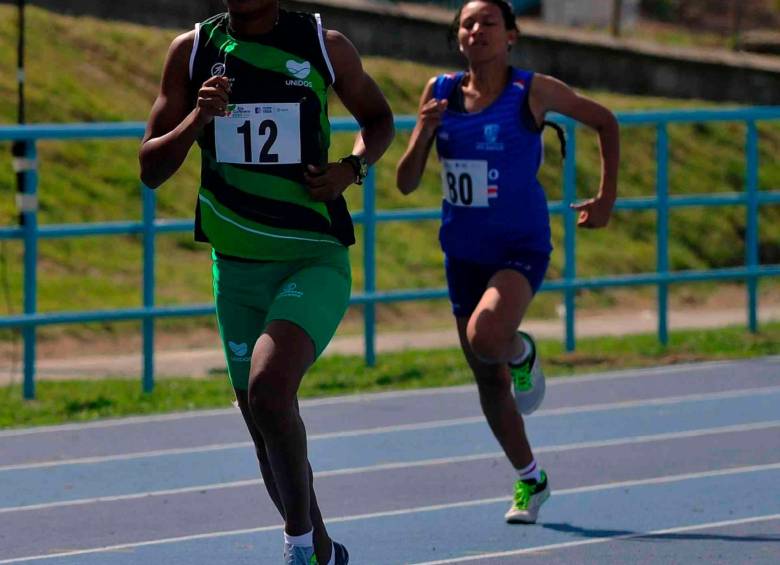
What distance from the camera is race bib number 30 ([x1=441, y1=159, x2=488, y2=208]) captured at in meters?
6.87

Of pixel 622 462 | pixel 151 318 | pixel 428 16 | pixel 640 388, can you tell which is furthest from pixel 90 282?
pixel 428 16

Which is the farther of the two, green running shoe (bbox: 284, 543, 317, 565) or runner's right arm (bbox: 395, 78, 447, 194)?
runner's right arm (bbox: 395, 78, 447, 194)

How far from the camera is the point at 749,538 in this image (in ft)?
21.8

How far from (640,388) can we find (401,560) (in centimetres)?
457

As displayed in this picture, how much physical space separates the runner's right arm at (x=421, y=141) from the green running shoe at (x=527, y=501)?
1225 millimetres

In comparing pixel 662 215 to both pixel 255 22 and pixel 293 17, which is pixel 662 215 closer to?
pixel 293 17

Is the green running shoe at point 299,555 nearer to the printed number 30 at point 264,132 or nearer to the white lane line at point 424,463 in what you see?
the printed number 30 at point 264,132

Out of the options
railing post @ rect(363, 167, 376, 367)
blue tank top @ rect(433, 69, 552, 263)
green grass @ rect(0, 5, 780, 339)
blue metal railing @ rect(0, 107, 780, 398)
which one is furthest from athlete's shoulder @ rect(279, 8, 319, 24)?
green grass @ rect(0, 5, 780, 339)

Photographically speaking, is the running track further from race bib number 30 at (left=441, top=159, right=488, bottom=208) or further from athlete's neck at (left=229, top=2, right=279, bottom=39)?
athlete's neck at (left=229, top=2, right=279, bottom=39)

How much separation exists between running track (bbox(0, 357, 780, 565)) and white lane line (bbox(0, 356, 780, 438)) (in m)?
0.03

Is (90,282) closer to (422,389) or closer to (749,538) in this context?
(422,389)

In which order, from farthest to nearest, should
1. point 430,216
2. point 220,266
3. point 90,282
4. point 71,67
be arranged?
1. point 71,67
2. point 90,282
3. point 430,216
4. point 220,266

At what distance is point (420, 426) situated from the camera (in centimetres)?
943

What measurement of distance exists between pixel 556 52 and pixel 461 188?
17.4 meters
